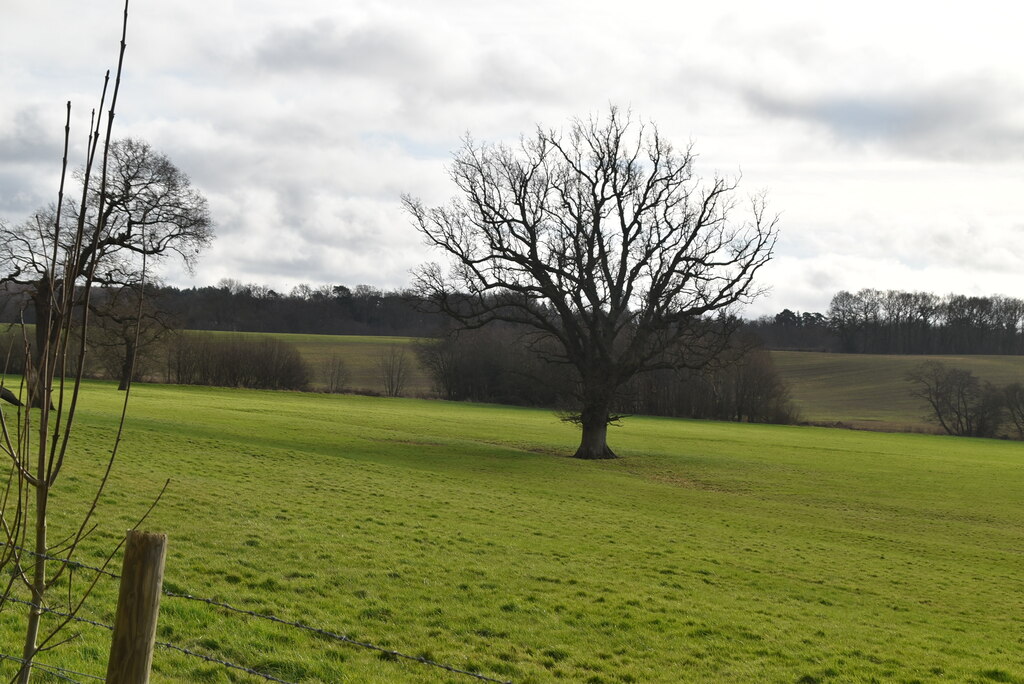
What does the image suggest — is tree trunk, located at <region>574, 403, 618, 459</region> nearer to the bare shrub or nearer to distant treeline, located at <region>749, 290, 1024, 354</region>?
the bare shrub

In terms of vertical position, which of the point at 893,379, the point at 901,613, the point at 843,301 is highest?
the point at 843,301

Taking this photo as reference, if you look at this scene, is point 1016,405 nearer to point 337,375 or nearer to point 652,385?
point 652,385

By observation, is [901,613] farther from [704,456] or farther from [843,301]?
[843,301]

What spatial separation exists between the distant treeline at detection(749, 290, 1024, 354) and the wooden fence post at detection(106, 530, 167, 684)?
15038 centimetres

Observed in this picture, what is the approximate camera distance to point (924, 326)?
151625mm

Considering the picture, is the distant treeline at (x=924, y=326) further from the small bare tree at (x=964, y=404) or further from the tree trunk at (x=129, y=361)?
the tree trunk at (x=129, y=361)

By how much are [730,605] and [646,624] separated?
2483mm

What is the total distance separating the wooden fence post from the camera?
12.4 ft

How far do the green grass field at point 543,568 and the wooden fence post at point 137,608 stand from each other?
14.1ft

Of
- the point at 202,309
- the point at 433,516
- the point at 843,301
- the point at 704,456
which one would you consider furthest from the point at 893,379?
the point at 433,516

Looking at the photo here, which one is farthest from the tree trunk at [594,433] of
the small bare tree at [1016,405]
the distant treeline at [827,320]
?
the distant treeline at [827,320]

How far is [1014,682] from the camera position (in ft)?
33.8

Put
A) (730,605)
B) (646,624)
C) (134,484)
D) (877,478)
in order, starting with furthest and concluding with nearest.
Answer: (877,478), (134,484), (730,605), (646,624)

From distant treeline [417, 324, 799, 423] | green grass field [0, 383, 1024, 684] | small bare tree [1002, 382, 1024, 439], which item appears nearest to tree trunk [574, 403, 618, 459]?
green grass field [0, 383, 1024, 684]
